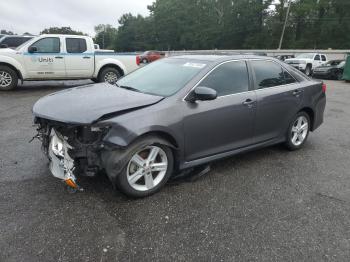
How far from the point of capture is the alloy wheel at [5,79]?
945cm

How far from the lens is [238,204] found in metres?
3.15

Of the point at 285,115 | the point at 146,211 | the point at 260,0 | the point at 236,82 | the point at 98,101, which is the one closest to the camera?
the point at 146,211

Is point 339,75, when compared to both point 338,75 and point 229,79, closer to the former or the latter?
point 338,75

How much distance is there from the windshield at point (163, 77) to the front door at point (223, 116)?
0.83 ft

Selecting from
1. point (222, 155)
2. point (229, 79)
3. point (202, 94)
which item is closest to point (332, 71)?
point (229, 79)

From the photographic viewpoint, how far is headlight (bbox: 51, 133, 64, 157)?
9.84 feet

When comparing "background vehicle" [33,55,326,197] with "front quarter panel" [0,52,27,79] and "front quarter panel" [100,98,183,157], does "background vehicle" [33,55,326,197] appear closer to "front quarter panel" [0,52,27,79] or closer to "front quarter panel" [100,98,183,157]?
"front quarter panel" [100,98,183,157]

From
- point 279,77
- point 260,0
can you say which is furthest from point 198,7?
point 279,77

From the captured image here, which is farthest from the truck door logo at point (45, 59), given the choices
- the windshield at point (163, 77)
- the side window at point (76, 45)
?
the windshield at point (163, 77)

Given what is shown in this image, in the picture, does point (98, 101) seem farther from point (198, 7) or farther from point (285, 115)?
point (198, 7)

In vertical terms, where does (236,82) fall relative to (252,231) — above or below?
above

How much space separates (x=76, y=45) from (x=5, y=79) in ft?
8.48

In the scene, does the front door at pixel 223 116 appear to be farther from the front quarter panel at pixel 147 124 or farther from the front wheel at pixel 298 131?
the front wheel at pixel 298 131

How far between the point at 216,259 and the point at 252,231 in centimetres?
54
